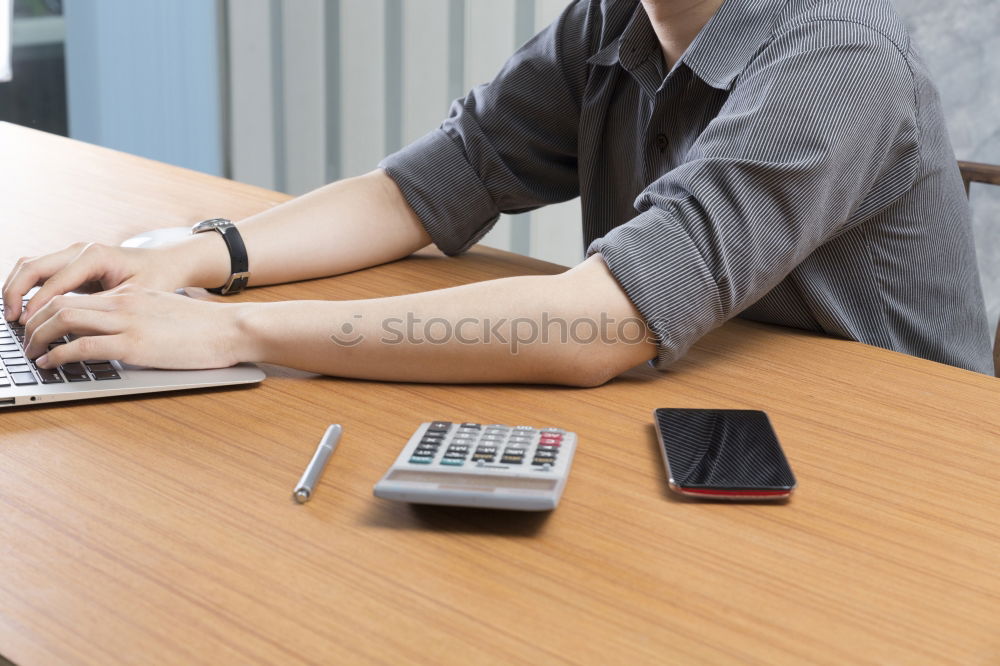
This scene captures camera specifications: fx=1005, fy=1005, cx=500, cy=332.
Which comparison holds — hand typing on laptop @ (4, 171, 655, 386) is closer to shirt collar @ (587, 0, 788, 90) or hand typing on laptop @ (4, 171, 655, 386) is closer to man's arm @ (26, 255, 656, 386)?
man's arm @ (26, 255, 656, 386)

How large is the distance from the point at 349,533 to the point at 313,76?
233cm

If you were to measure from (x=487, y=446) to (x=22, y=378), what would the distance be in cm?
39

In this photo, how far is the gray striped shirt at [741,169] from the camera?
2.69ft

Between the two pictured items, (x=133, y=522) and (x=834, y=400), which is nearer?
(x=133, y=522)

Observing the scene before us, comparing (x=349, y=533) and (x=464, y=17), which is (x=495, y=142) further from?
(x=464, y=17)

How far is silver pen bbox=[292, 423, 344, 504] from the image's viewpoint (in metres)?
0.64

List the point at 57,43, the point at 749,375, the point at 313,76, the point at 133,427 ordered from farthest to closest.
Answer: the point at 57,43
the point at 313,76
the point at 749,375
the point at 133,427

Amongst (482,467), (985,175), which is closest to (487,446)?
(482,467)

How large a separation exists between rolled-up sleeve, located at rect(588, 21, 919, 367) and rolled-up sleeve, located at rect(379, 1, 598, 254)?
331 mm

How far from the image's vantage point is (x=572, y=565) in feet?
1.89

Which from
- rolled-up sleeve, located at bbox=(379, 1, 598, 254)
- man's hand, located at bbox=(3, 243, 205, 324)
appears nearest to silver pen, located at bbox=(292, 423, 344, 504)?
man's hand, located at bbox=(3, 243, 205, 324)

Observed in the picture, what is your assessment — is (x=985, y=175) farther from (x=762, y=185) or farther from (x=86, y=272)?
(x=86, y=272)

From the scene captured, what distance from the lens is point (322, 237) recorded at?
1.09 metres

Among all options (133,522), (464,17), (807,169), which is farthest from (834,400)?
(464,17)
